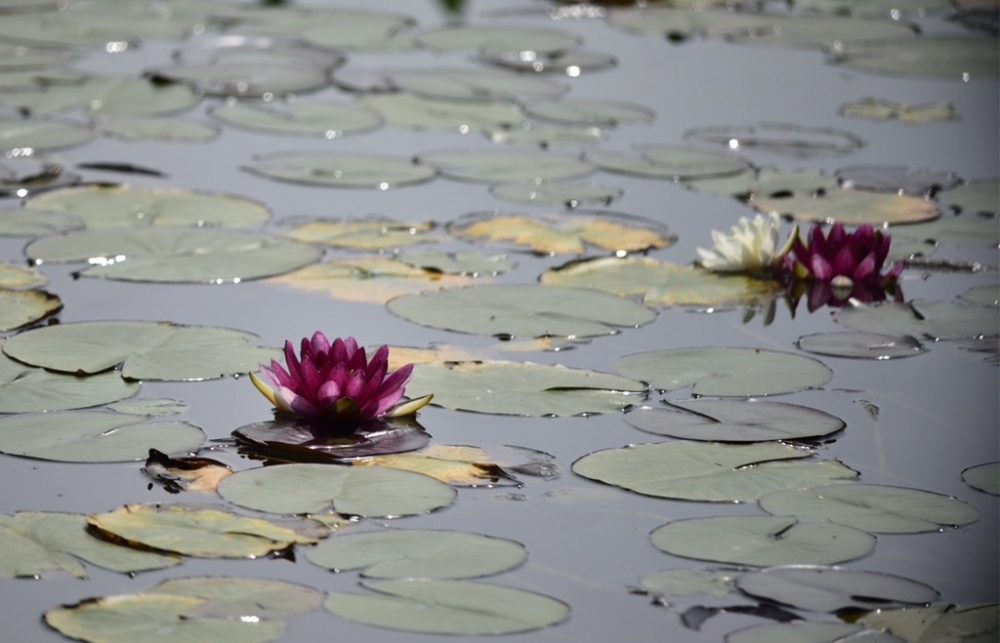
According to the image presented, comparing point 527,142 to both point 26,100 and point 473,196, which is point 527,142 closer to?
point 473,196

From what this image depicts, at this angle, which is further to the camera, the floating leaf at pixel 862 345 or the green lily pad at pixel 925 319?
the green lily pad at pixel 925 319

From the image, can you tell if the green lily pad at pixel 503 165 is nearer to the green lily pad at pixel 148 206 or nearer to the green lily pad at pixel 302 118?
the green lily pad at pixel 302 118

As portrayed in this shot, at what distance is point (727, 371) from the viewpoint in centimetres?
306

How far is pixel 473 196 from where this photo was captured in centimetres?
426

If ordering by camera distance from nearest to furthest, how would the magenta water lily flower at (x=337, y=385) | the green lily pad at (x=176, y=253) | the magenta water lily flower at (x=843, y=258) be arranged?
the magenta water lily flower at (x=337, y=385) < the green lily pad at (x=176, y=253) < the magenta water lily flower at (x=843, y=258)

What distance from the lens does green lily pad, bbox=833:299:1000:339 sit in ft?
11.1

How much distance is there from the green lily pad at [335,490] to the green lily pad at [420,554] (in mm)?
96

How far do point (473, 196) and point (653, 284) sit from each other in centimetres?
83

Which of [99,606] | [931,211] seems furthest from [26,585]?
[931,211]

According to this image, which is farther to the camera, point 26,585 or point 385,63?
point 385,63

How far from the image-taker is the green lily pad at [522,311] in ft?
10.7

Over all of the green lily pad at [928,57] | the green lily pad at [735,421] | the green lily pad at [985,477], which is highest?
the green lily pad at [928,57]

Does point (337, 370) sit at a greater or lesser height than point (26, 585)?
greater

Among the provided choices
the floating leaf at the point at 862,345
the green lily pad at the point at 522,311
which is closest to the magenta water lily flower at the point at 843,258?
the floating leaf at the point at 862,345
